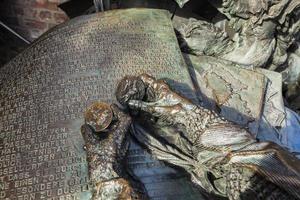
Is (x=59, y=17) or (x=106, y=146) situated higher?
(x=106, y=146)

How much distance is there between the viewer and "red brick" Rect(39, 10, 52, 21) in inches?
152

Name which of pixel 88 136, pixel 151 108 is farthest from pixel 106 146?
pixel 151 108

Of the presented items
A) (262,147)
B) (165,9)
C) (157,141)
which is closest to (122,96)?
(157,141)

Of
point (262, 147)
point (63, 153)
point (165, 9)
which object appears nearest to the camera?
point (262, 147)

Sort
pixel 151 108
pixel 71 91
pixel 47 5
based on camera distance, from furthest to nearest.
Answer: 1. pixel 47 5
2. pixel 71 91
3. pixel 151 108

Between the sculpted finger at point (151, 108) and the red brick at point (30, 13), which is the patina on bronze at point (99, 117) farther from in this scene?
the red brick at point (30, 13)

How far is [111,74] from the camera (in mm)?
2727

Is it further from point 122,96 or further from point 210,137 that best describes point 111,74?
point 210,137

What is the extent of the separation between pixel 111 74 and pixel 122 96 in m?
0.27

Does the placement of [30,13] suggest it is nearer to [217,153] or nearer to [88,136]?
[88,136]

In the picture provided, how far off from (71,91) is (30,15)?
4.71ft

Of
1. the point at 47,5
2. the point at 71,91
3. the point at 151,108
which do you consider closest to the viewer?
the point at 151,108

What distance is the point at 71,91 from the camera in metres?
2.64

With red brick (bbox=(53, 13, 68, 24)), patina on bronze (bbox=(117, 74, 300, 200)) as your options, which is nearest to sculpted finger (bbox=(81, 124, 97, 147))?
patina on bronze (bbox=(117, 74, 300, 200))
